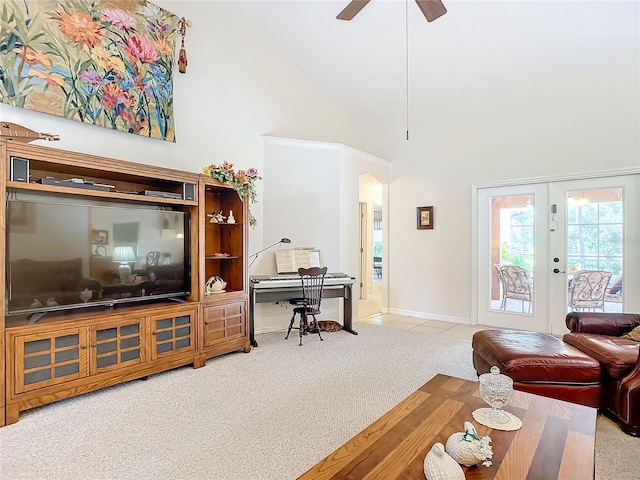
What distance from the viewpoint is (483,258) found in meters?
5.29

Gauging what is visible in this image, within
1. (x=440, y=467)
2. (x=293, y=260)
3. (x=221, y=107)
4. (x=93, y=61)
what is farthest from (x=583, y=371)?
(x=93, y=61)

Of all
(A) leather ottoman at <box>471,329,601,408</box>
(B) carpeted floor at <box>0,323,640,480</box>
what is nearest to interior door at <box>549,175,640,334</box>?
(B) carpeted floor at <box>0,323,640,480</box>

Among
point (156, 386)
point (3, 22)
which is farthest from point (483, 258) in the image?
point (3, 22)

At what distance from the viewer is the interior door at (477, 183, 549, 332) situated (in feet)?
15.8

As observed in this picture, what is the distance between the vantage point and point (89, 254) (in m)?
2.97

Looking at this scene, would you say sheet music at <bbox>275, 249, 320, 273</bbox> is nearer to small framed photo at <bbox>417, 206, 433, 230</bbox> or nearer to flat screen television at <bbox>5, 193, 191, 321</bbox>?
flat screen television at <bbox>5, 193, 191, 321</bbox>

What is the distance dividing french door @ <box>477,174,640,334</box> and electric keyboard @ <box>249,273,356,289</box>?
2131 millimetres

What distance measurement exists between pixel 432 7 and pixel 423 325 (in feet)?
13.3

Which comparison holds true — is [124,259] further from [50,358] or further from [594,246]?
[594,246]

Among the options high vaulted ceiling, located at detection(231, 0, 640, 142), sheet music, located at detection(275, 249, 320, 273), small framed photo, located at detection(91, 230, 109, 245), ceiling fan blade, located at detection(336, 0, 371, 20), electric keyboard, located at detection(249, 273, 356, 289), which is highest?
high vaulted ceiling, located at detection(231, 0, 640, 142)

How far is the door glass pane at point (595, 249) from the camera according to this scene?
14.1 ft

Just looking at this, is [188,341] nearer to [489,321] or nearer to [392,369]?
[392,369]

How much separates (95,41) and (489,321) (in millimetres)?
5879

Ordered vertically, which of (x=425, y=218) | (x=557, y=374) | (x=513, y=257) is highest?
(x=425, y=218)
